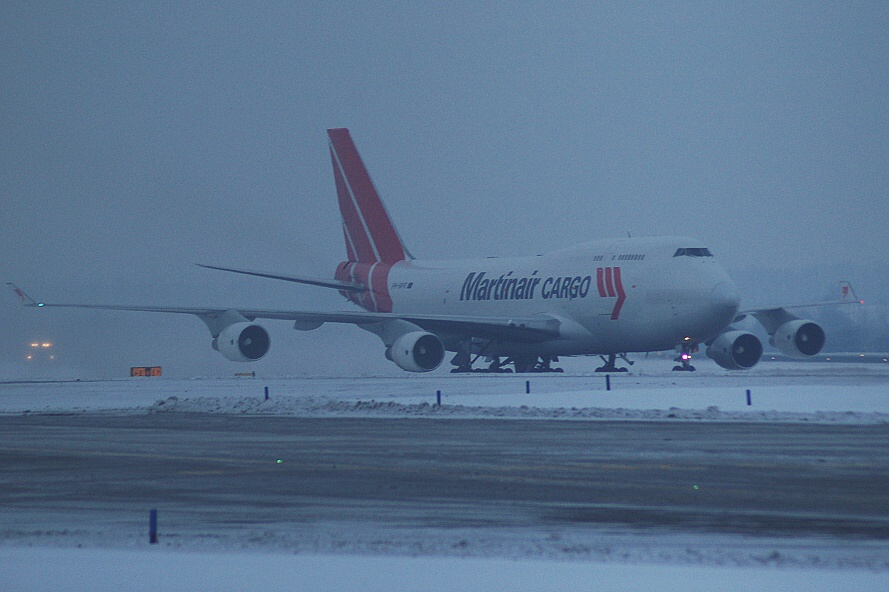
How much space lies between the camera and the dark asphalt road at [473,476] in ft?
42.3

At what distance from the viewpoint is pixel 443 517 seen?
12.9 metres

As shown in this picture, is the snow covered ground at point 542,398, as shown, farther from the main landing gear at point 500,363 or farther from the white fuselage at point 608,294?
the main landing gear at point 500,363

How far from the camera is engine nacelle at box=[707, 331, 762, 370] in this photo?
49.7 meters

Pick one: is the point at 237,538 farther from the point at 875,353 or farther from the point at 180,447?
the point at 875,353

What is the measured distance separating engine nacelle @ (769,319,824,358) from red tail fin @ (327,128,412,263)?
67.6 feet

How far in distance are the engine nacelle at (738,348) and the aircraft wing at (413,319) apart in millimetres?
6450

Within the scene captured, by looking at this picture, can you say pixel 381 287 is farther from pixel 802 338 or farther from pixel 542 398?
pixel 542 398

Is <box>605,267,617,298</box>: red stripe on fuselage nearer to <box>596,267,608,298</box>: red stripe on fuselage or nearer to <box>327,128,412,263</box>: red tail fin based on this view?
<box>596,267,608,298</box>: red stripe on fuselage

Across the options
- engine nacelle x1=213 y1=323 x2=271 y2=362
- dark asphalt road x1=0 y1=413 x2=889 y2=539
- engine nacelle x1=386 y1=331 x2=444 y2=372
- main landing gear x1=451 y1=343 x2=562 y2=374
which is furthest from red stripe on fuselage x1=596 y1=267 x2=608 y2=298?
dark asphalt road x1=0 y1=413 x2=889 y2=539

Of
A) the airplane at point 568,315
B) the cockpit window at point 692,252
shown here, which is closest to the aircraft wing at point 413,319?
the airplane at point 568,315

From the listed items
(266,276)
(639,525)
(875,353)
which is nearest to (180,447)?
(639,525)

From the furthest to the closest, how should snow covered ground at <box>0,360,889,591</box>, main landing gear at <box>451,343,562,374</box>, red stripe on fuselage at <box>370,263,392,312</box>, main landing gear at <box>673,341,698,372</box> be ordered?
red stripe on fuselage at <box>370,263,392,312</box> → main landing gear at <box>451,343,562,374</box> → main landing gear at <box>673,341,698,372</box> → snow covered ground at <box>0,360,889,591</box>

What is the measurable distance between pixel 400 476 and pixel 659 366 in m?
45.3

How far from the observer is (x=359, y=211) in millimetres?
64938
